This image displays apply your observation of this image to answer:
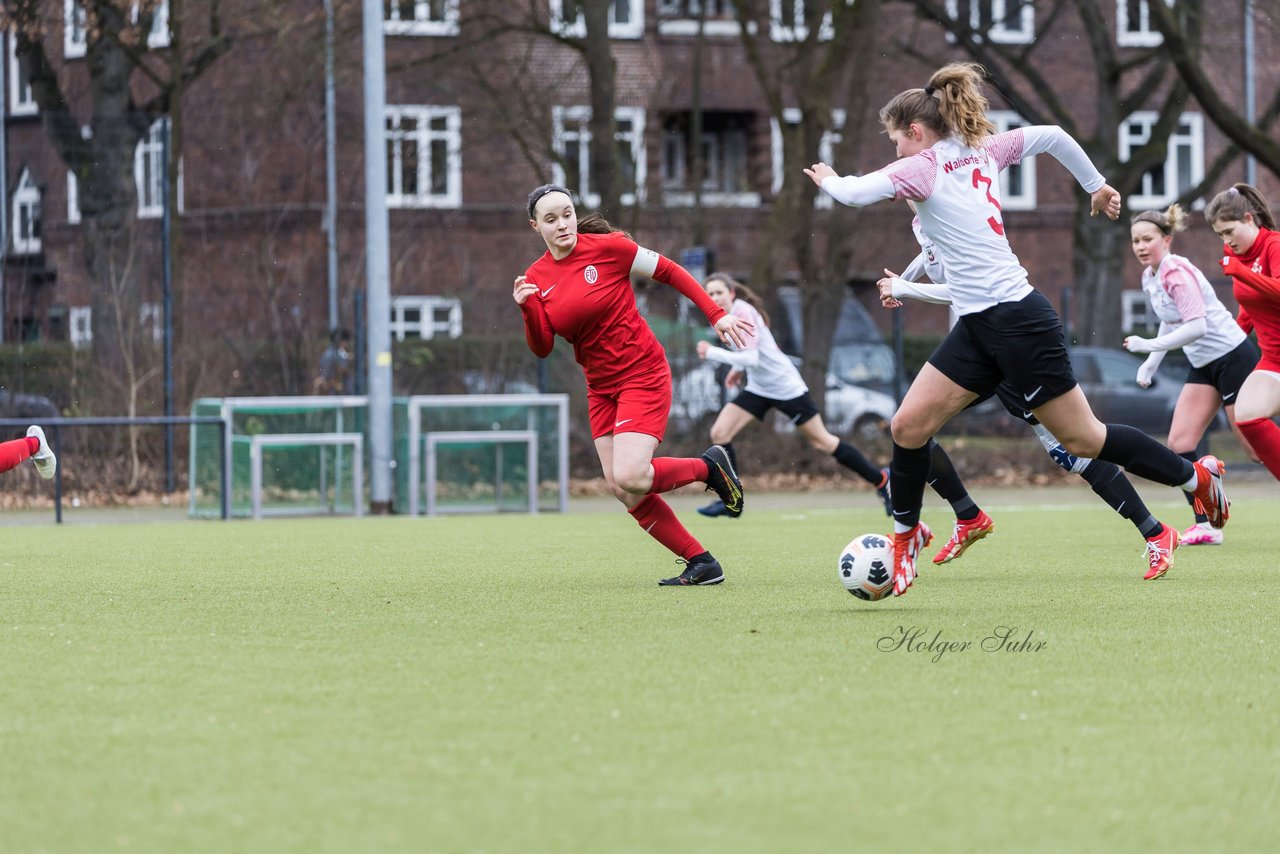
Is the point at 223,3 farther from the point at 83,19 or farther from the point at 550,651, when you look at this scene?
the point at 550,651

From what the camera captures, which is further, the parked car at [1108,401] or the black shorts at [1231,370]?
the parked car at [1108,401]

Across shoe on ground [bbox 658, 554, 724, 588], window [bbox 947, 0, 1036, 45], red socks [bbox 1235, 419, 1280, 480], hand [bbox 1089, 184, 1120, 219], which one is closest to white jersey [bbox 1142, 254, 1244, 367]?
red socks [bbox 1235, 419, 1280, 480]

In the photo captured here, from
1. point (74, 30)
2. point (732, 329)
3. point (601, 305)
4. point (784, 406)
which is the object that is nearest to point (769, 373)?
point (784, 406)

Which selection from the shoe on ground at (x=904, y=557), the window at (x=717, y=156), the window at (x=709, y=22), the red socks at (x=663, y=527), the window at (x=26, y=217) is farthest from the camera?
the window at (x=709, y=22)

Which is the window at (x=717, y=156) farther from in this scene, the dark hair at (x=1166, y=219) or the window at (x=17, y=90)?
the dark hair at (x=1166, y=219)

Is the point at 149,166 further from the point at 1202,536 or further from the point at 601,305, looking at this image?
the point at 1202,536

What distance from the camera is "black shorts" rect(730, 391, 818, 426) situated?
552 inches

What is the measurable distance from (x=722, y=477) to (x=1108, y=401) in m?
13.7

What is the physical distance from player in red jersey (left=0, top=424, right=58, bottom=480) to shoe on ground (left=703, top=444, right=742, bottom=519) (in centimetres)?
334

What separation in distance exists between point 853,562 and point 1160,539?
199cm

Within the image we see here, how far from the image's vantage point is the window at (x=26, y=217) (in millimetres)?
17688

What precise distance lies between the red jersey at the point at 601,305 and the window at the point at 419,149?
65.1 feet

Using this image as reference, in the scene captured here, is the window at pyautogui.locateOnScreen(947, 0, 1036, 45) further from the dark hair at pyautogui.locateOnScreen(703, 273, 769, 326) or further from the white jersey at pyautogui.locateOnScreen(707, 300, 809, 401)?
the white jersey at pyautogui.locateOnScreen(707, 300, 809, 401)

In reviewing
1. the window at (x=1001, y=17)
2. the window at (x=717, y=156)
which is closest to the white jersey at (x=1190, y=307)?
the window at (x=717, y=156)
